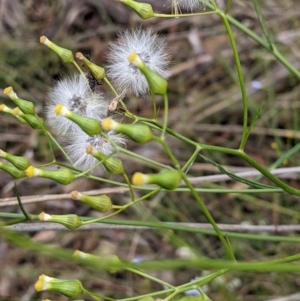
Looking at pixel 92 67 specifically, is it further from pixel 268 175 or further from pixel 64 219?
pixel 268 175

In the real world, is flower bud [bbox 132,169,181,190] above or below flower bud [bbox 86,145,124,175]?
below

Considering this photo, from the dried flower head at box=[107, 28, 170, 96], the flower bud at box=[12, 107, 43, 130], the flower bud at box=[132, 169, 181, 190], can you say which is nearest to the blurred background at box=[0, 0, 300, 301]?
the dried flower head at box=[107, 28, 170, 96]

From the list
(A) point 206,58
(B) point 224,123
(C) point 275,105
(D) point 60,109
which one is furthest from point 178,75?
(D) point 60,109

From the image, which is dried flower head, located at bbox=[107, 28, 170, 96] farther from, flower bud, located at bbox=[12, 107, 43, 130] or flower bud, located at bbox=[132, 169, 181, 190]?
flower bud, located at bbox=[132, 169, 181, 190]

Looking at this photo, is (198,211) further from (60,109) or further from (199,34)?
(60,109)

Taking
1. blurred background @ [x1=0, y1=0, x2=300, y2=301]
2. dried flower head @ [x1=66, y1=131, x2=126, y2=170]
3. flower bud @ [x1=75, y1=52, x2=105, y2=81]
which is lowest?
dried flower head @ [x1=66, y1=131, x2=126, y2=170]

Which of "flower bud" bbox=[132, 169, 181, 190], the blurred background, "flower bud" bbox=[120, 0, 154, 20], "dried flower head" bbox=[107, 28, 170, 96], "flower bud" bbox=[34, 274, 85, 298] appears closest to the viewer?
"flower bud" bbox=[132, 169, 181, 190]

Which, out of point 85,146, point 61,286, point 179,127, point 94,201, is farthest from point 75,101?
point 179,127
